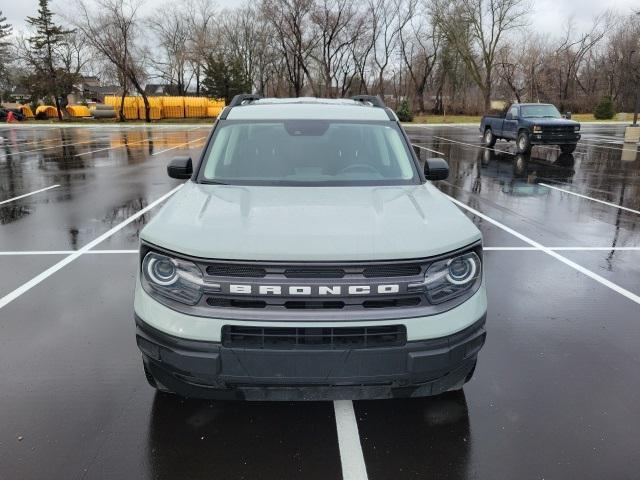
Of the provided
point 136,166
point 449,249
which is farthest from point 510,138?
point 449,249

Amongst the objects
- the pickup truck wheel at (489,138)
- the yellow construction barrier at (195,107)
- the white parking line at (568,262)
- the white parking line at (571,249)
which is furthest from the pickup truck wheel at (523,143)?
the yellow construction barrier at (195,107)

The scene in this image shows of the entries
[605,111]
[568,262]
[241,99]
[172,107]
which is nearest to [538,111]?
[568,262]

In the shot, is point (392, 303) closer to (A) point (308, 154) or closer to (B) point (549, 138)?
(A) point (308, 154)

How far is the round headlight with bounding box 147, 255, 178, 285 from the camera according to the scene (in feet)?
8.79

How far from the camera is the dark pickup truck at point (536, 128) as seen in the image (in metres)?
18.5

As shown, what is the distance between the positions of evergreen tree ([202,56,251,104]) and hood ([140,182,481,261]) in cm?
5392

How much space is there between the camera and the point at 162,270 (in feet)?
8.93

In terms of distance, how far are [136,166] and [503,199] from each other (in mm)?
11042

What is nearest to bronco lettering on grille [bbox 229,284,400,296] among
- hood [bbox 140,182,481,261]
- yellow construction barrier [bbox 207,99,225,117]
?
hood [bbox 140,182,481,261]

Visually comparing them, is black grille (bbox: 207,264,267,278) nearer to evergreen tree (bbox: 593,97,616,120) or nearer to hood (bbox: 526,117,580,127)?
hood (bbox: 526,117,580,127)

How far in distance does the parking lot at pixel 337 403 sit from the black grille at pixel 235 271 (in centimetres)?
106

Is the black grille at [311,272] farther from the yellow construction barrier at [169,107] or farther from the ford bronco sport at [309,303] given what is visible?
the yellow construction barrier at [169,107]

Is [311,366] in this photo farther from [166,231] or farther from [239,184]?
[239,184]

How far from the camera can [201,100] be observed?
188ft
